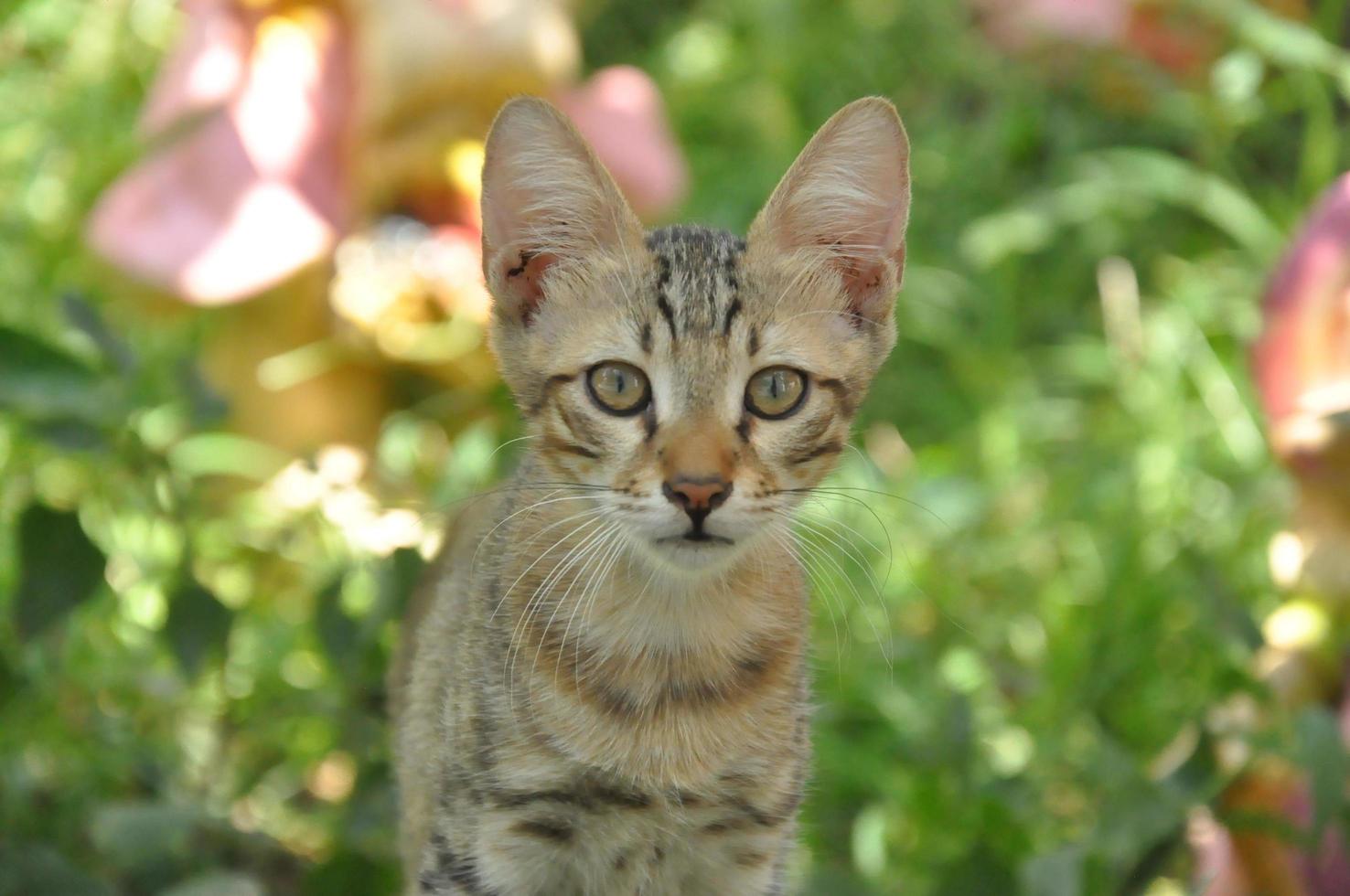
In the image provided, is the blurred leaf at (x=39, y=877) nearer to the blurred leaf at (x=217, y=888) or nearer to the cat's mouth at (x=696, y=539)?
the blurred leaf at (x=217, y=888)

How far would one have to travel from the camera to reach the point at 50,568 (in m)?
1.36

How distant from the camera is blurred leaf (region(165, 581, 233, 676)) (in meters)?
1.49

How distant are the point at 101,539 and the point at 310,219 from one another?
524 mm

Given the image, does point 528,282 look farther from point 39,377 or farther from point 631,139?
point 631,139

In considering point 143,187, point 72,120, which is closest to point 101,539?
point 143,187

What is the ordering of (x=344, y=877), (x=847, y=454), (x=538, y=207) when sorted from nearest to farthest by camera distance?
1. (x=538, y=207)
2. (x=344, y=877)
3. (x=847, y=454)

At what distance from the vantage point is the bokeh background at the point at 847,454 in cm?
156

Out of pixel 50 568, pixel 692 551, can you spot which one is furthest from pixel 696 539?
pixel 50 568

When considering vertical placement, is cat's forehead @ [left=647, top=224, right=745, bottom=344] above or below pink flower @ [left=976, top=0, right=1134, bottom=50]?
below

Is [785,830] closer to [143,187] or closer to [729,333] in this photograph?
[729,333]

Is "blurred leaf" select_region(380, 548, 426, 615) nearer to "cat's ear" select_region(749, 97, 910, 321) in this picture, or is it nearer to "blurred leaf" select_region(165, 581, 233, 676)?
"blurred leaf" select_region(165, 581, 233, 676)

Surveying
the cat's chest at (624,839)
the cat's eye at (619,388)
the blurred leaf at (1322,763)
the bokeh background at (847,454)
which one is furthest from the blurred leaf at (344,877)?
the blurred leaf at (1322,763)

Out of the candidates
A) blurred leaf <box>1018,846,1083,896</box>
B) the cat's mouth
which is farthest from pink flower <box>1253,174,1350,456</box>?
the cat's mouth

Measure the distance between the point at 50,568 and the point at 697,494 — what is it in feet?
2.08
